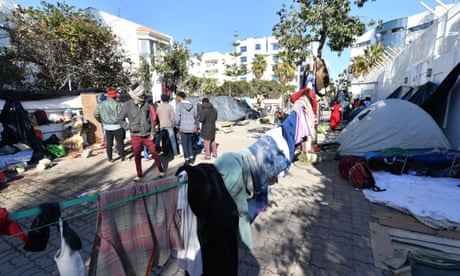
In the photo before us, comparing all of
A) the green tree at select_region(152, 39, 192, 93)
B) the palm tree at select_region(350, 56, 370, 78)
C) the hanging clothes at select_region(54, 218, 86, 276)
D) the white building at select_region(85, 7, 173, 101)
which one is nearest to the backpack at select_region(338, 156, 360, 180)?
the hanging clothes at select_region(54, 218, 86, 276)

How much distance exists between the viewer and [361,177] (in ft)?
15.2

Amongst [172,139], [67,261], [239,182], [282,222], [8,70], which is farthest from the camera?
[8,70]

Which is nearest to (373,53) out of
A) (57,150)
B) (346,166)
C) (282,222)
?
(346,166)

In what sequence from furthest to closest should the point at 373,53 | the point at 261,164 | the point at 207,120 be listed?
the point at 373,53
the point at 207,120
the point at 261,164

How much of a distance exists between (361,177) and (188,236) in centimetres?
431

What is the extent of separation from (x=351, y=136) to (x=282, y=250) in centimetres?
503

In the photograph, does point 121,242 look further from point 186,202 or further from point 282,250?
point 282,250

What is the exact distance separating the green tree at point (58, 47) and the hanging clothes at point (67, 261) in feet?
43.8

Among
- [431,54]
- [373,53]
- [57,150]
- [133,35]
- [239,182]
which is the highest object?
[133,35]

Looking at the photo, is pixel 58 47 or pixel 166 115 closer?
pixel 166 115

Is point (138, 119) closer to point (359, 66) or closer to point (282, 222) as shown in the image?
point (282, 222)

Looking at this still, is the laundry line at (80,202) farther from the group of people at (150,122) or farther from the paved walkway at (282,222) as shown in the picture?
the group of people at (150,122)

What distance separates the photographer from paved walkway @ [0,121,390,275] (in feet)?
8.17

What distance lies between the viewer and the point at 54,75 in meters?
11.8
